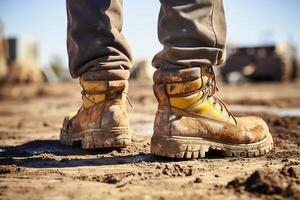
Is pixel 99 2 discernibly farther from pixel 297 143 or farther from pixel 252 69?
pixel 252 69

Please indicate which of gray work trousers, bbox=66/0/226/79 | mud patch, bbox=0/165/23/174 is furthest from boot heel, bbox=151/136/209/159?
mud patch, bbox=0/165/23/174

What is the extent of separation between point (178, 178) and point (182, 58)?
21.7 inches

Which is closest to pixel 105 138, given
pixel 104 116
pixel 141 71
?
pixel 104 116

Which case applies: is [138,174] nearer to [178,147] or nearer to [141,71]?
[178,147]

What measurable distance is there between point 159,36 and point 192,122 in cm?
43

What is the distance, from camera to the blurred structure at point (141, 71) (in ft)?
74.4

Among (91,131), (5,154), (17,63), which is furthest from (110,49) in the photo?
(17,63)

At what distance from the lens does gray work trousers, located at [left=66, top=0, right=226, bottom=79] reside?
1.79 metres

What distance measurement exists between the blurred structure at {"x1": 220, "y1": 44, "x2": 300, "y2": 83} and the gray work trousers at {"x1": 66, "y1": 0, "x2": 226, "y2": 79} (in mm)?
13916

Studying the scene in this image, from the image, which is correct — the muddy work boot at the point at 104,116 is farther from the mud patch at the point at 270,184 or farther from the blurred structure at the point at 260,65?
the blurred structure at the point at 260,65

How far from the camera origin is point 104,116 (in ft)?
6.95

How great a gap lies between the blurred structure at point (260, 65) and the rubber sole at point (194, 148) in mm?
13889

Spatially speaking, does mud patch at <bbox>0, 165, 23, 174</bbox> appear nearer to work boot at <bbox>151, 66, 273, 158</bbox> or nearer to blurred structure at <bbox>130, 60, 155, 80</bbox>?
work boot at <bbox>151, 66, 273, 158</bbox>

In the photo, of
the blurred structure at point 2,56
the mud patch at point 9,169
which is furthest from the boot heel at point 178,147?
the blurred structure at point 2,56
